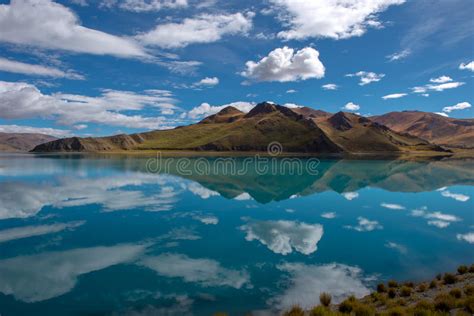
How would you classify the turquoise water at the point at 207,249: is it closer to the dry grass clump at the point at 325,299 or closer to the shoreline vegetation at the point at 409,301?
the dry grass clump at the point at 325,299

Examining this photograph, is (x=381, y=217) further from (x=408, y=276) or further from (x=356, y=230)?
(x=408, y=276)

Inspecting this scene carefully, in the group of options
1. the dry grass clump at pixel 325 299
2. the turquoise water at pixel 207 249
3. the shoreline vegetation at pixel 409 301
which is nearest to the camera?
the shoreline vegetation at pixel 409 301

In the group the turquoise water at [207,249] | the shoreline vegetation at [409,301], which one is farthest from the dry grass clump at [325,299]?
the turquoise water at [207,249]

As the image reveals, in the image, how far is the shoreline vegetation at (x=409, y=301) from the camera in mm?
11977

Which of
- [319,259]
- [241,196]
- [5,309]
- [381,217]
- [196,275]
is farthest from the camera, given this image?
[241,196]

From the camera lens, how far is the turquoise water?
1550 cm

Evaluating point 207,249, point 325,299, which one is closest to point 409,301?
point 325,299

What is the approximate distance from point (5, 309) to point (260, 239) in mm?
16759

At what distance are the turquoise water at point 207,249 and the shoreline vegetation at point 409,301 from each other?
59.9 inches

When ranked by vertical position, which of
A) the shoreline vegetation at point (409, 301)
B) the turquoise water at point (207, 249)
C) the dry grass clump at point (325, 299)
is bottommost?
the turquoise water at point (207, 249)

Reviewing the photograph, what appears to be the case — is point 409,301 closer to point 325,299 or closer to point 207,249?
point 325,299

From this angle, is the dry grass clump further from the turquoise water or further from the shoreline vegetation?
the turquoise water

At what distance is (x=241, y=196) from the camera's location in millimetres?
48625

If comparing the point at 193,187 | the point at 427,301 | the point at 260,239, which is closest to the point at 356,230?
the point at 260,239
